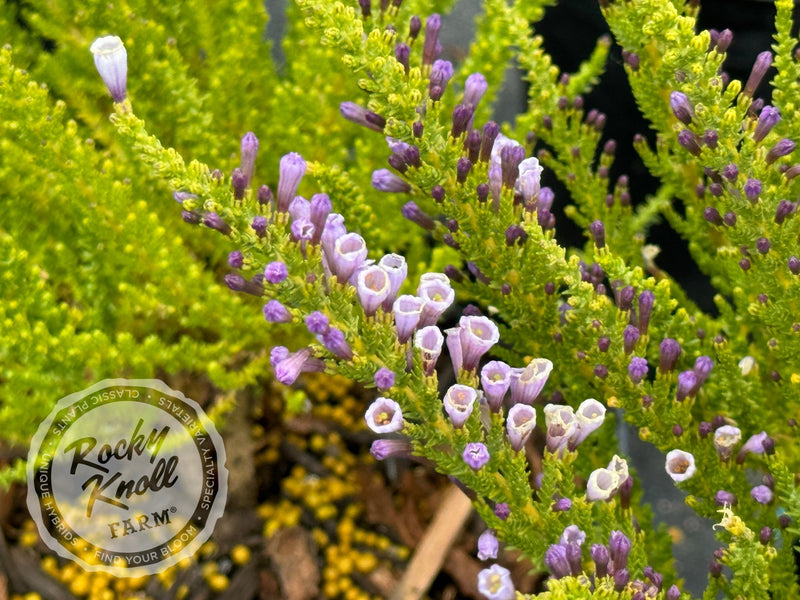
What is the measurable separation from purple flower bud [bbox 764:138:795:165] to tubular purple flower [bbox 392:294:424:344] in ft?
1.17

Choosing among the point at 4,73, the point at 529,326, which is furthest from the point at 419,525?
the point at 4,73

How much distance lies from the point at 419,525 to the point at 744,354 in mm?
539

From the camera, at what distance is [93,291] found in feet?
3.26

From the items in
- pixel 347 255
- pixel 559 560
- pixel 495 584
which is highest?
pixel 347 255

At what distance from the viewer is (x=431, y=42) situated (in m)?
0.71

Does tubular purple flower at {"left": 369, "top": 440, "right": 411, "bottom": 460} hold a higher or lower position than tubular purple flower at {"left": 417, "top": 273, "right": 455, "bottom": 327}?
lower

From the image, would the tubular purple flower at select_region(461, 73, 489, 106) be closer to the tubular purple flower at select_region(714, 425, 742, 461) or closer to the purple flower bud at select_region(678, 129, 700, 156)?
the purple flower bud at select_region(678, 129, 700, 156)

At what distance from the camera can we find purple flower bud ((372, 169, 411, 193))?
0.73 metres

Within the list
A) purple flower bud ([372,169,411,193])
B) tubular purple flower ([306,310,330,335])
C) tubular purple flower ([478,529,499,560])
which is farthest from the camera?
purple flower bud ([372,169,411,193])

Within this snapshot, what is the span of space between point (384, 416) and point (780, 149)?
0.42 metres

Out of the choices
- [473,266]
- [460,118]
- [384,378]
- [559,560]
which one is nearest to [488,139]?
[460,118]

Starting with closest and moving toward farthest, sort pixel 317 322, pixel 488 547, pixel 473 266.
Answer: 1. pixel 317 322
2. pixel 488 547
3. pixel 473 266

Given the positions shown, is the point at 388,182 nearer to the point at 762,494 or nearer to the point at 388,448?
the point at 388,448

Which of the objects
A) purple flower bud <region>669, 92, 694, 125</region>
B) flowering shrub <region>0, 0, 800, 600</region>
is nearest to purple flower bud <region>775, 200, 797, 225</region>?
flowering shrub <region>0, 0, 800, 600</region>
